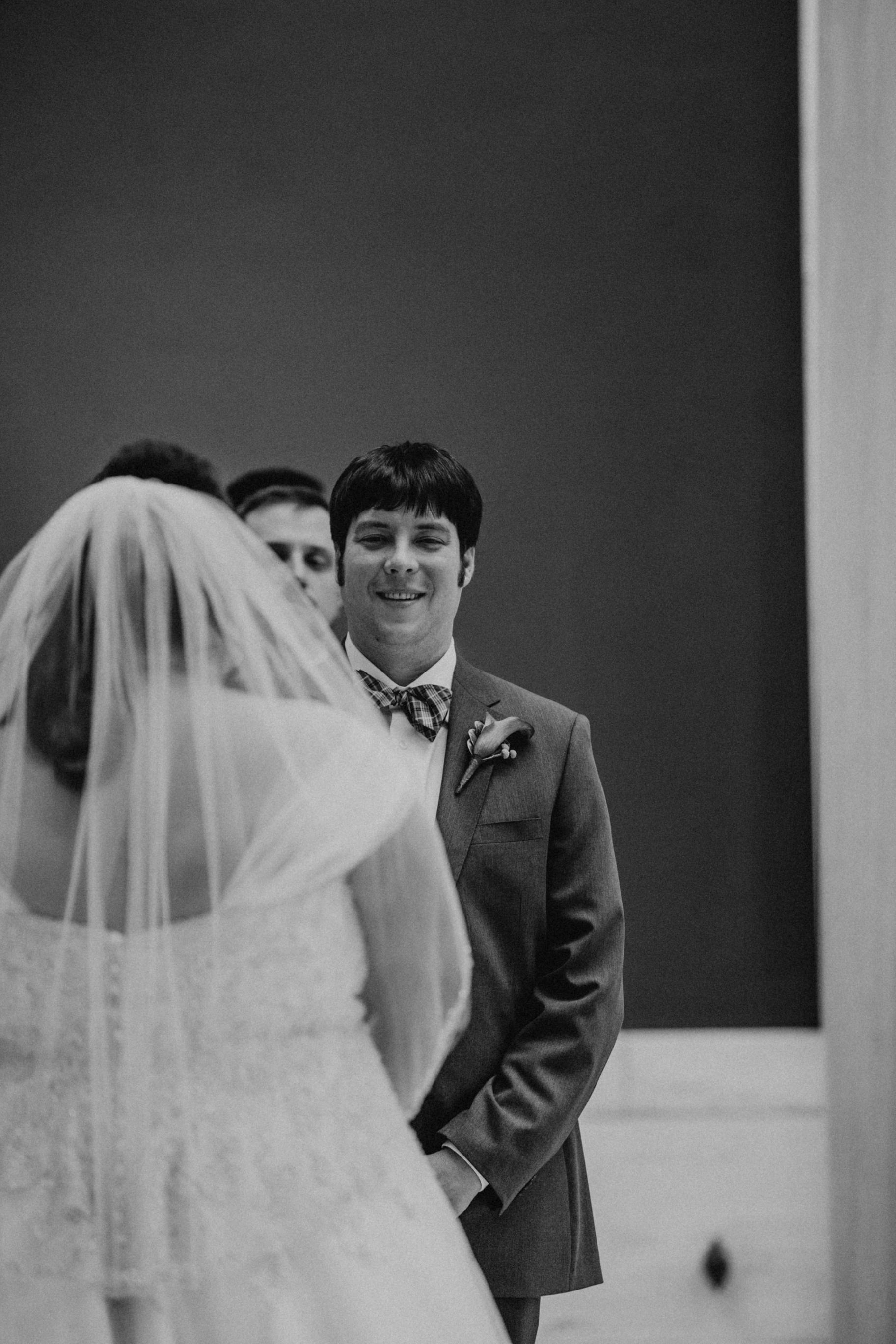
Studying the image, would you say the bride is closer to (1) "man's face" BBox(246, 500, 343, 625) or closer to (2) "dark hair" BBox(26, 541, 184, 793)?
(2) "dark hair" BBox(26, 541, 184, 793)

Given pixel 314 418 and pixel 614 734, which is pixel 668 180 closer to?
pixel 314 418

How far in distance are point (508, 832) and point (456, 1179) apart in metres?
0.44

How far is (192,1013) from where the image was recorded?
1.40 metres

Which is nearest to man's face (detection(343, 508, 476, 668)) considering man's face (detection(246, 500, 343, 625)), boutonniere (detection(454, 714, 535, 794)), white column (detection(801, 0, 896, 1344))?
boutonniere (detection(454, 714, 535, 794))

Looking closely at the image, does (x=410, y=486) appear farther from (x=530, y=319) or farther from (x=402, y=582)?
(x=530, y=319)

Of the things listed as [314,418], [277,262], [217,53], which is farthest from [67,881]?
[217,53]

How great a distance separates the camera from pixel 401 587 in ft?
6.65

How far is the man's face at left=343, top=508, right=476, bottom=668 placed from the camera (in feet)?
6.66

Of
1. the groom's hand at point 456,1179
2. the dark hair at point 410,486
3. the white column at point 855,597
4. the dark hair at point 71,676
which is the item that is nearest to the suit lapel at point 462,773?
the dark hair at point 410,486

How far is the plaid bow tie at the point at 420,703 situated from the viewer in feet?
6.57

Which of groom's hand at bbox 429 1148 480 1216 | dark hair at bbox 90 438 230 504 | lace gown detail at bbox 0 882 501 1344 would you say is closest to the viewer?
lace gown detail at bbox 0 882 501 1344

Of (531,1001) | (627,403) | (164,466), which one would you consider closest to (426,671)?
(531,1001)

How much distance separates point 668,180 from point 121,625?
2.24 metres

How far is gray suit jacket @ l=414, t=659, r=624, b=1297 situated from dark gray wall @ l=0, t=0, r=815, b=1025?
1188mm
